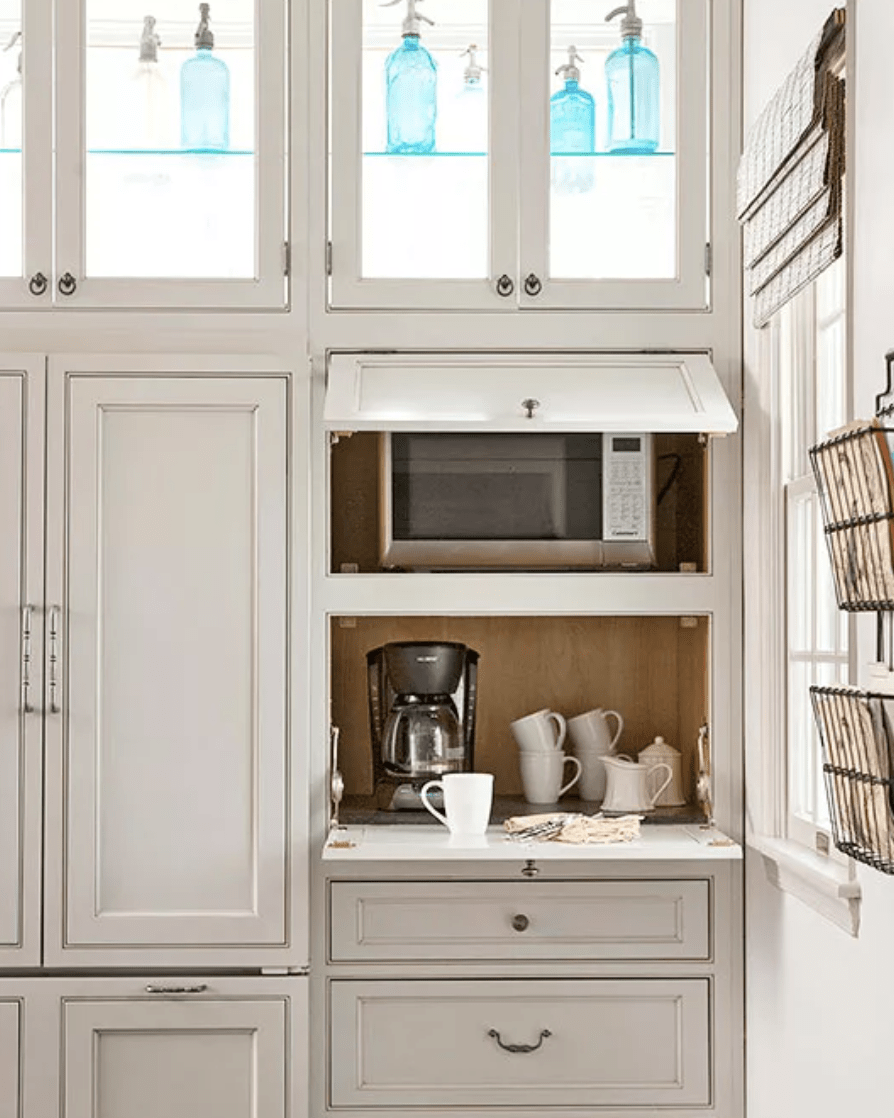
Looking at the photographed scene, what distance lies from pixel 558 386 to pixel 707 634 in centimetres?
53

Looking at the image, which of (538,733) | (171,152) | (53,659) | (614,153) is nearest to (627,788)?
(538,733)

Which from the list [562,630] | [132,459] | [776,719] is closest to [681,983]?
[776,719]

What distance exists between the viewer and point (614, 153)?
2.91 m

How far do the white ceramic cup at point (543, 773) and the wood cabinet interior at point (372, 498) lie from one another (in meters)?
0.43

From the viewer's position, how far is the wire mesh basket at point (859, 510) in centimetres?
166

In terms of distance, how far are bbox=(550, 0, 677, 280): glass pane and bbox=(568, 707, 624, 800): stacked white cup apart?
33.8 inches

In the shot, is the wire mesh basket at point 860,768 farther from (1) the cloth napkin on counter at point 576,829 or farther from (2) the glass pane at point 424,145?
(2) the glass pane at point 424,145

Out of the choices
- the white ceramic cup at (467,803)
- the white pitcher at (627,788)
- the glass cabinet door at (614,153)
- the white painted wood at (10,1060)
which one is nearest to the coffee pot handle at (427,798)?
the white ceramic cup at (467,803)

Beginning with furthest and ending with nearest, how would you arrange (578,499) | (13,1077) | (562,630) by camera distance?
(562,630)
(578,499)
(13,1077)

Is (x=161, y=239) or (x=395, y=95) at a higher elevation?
(x=395, y=95)

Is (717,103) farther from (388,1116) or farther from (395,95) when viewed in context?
(388,1116)

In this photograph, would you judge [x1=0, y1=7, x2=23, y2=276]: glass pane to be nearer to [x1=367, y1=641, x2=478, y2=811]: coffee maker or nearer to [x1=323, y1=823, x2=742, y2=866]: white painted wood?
[x1=367, y1=641, x2=478, y2=811]: coffee maker

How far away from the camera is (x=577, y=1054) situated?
276 cm

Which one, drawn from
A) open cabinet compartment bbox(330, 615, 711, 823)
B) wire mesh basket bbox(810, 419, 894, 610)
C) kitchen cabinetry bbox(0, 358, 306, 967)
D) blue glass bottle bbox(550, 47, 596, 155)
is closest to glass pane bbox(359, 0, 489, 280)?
blue glass bottle bbox(550, 47, 596, 155)
